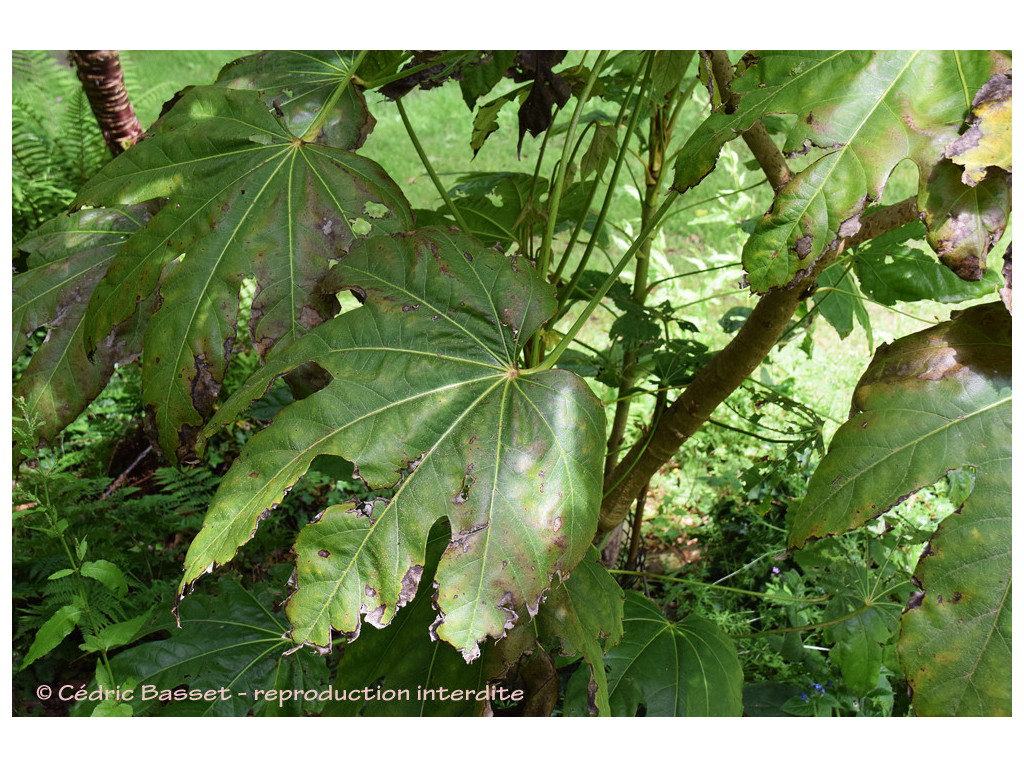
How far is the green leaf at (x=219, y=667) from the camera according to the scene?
1139mm

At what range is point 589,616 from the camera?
944mm

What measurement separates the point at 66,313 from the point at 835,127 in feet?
3.18

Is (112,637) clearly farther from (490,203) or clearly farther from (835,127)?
(835,127)

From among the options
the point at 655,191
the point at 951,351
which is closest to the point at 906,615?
the point at 951,351

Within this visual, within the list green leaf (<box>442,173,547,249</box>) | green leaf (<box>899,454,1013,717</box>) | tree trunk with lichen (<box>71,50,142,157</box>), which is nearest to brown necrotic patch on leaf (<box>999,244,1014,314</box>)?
green leaf (<box>899,454,1013,717</box>)

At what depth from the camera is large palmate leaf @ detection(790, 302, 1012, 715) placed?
71cm

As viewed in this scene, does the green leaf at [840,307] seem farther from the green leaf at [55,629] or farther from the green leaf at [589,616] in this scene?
the green leaf at [55,629]

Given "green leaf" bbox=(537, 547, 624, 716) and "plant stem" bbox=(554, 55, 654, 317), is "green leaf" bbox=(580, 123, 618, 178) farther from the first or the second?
"green leaf" bbox=(537, 547, 624, 716)

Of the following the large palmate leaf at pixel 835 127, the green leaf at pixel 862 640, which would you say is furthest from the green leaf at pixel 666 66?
the green leaf at pixel 862 640

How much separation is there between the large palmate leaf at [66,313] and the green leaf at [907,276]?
1.10 meters

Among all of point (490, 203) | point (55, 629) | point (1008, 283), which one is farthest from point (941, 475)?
point (55, 629)
